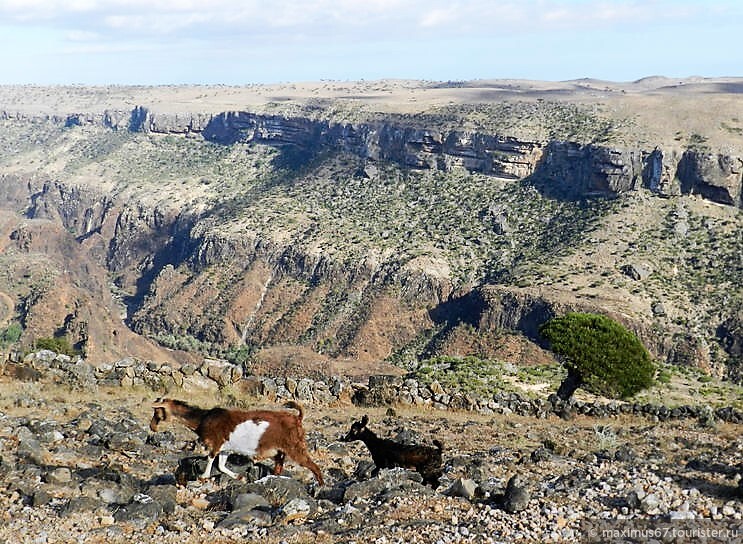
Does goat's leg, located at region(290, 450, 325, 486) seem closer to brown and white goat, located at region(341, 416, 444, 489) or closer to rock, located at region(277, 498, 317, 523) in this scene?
rock, located at region(277, 498, 317, 523)

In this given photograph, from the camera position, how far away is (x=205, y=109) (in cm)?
16675

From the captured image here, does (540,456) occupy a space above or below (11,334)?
above

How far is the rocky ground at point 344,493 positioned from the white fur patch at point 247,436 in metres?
0.64

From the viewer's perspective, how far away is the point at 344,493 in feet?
39.7

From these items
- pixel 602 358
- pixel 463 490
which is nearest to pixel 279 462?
pixel 463 490

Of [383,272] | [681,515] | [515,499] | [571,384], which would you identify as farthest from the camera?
[383,272]

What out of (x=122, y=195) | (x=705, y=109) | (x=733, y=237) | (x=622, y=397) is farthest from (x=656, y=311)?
(x=122, y=195)

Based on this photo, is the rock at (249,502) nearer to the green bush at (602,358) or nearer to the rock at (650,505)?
the rock at (650,505)

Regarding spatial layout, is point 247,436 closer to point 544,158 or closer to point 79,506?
point 79,506

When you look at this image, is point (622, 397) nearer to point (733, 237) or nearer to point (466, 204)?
point (733, 237)

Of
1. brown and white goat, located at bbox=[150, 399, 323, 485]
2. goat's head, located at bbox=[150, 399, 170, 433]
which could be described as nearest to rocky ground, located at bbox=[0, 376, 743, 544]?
brown and white goat, located at bbox=[150, 399, 323, 485]

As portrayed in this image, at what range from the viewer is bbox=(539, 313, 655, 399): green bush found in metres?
33.6

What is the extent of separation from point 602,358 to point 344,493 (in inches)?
960

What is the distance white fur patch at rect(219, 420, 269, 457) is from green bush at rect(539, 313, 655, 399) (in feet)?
80.1
